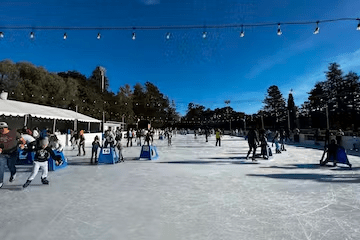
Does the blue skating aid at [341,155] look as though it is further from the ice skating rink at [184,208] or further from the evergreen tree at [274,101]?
the evergreen tree at [274,101]

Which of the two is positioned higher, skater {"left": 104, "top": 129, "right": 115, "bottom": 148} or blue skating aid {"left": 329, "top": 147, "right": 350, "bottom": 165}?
skater {"left": 104, "top": 129, "right": 115, "bottom": 148}

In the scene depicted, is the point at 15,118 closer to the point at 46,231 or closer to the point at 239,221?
the point at 46,231

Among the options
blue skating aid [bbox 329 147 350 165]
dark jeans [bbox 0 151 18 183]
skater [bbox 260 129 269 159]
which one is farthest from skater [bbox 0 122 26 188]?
blue skating aid [bbox 329 147 350 165]

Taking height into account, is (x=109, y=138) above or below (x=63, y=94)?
below

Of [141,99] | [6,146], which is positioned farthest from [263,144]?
[141,99]

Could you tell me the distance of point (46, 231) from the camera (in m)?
2.83

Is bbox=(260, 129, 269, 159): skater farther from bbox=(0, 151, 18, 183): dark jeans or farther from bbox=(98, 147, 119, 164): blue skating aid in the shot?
bbox=(0, 151, 18, 183): dark jeans

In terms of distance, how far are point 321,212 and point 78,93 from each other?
4462 cm

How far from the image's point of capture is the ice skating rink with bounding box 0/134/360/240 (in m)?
2.79

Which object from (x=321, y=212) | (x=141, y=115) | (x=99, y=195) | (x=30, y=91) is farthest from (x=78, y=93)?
(x=321, y=212)

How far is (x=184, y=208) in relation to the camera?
12.1ft

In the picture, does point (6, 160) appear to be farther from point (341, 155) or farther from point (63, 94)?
point (63, 94)

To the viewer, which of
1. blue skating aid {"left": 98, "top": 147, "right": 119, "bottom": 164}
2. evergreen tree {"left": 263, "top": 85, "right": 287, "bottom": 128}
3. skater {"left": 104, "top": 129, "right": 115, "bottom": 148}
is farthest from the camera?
evergreen tree {"left": 263, "top": 85, "right": 287, "bottom": 128}

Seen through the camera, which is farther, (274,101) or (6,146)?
(274,101)
